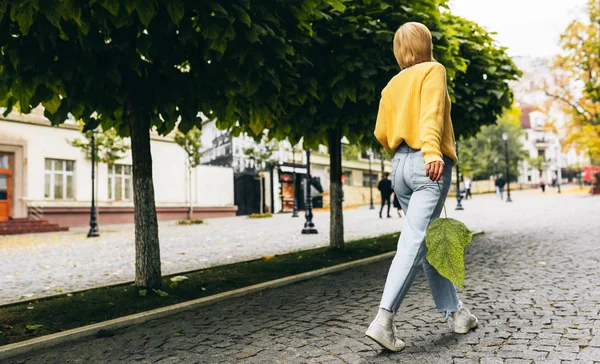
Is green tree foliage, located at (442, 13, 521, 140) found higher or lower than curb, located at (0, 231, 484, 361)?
higher

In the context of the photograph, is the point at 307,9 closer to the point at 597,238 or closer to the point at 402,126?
the point at 402,126

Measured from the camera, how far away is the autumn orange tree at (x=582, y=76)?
25.8 m

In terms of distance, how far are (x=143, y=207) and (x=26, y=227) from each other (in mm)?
17432

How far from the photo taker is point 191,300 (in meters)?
5.48

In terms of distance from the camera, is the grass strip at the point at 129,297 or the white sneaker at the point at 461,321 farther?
the grass strip at the point at 129,297

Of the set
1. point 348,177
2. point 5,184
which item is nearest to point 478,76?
point 5,184

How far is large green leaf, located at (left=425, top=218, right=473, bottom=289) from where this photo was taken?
3061 millimetres

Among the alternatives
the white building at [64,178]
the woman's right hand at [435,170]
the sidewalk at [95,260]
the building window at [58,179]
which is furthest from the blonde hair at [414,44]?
the building window at [58,179]

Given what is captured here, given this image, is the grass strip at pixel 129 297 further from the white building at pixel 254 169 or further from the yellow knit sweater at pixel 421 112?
the white building at pixel 254 169

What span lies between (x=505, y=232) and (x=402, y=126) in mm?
10424

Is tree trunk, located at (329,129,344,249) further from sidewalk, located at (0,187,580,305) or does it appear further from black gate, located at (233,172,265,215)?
black gate, located at (233,172,265,215)

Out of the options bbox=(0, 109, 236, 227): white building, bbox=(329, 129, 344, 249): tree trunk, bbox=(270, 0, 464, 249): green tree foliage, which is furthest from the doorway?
bbox=(270, 0, 464, 249): green tree foliage

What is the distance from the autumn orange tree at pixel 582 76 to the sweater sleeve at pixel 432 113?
77.8 feet

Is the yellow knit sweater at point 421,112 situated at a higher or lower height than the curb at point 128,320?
higher
